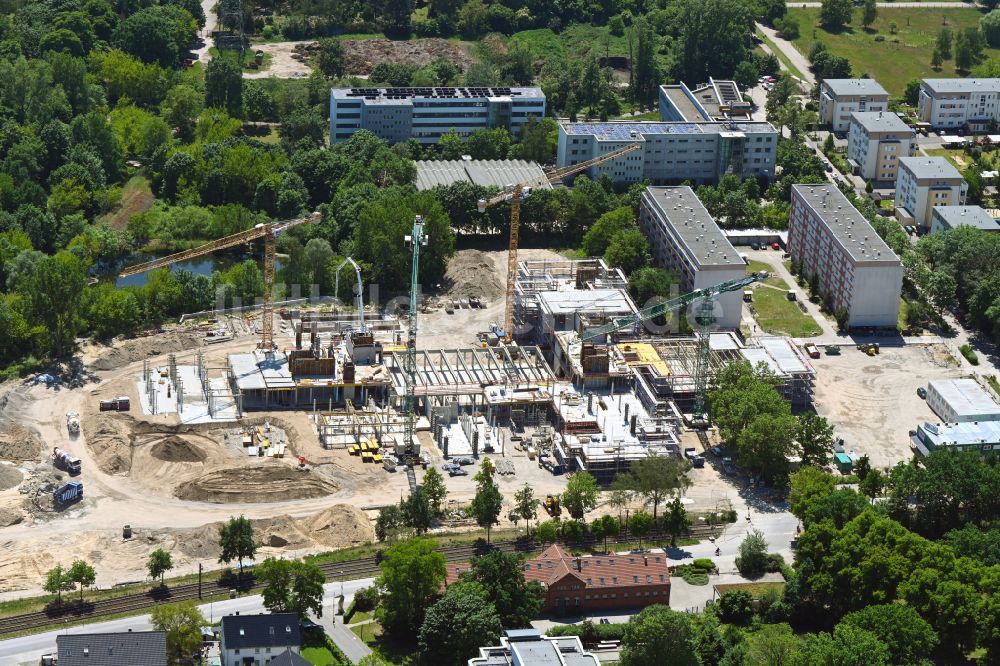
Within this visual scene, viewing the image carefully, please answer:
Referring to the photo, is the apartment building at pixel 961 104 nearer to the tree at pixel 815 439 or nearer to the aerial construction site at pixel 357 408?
the aerial construction site at pixel 357 408

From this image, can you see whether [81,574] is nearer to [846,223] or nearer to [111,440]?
[111,440]

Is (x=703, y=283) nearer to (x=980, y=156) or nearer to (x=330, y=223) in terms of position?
(x=330, y=223)

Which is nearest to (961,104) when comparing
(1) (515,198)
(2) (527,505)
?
(1) (515,198)

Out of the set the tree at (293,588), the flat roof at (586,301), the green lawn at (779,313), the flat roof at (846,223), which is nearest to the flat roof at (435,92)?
the flat roof at (846,223)

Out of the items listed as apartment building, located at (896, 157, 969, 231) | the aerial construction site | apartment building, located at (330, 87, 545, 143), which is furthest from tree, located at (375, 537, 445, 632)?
apartment building, located at (330, 87, 545, 143)

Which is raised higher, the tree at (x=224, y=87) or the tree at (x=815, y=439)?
the tree at (x=224, y=87)

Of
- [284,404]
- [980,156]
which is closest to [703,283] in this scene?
[284,404]
